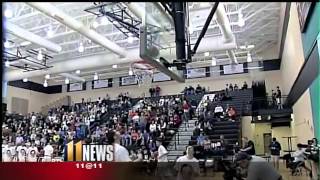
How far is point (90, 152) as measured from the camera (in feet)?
8.93

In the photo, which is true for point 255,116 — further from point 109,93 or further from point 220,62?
point 109,93

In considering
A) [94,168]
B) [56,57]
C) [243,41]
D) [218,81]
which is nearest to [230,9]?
[243,41]

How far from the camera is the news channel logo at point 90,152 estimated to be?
260cm

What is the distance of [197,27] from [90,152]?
326 inches

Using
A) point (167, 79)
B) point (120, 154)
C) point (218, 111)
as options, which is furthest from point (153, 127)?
point (120, 154)

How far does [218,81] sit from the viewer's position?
55.1ft

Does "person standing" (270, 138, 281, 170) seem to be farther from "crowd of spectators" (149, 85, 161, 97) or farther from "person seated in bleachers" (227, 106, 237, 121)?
"crowd of spectators" (149, 85, 161, 97)

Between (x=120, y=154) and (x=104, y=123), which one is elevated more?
(x=104, y=123)

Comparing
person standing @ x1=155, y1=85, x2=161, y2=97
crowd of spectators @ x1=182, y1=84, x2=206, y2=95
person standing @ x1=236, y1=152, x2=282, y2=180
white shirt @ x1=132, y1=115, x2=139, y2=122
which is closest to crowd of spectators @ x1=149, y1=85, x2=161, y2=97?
person standing @ x1=155, y1=85, x2=161, y2=97

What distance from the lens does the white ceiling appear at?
1066 cm

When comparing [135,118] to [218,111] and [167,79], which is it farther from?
[218,111]

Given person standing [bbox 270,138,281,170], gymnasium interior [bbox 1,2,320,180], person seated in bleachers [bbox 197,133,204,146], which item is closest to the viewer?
person standing [bbox 270,138,281,170]

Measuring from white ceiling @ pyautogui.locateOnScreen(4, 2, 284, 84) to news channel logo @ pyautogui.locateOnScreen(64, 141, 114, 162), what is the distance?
6.52 metres

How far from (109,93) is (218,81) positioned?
17.6 feet
